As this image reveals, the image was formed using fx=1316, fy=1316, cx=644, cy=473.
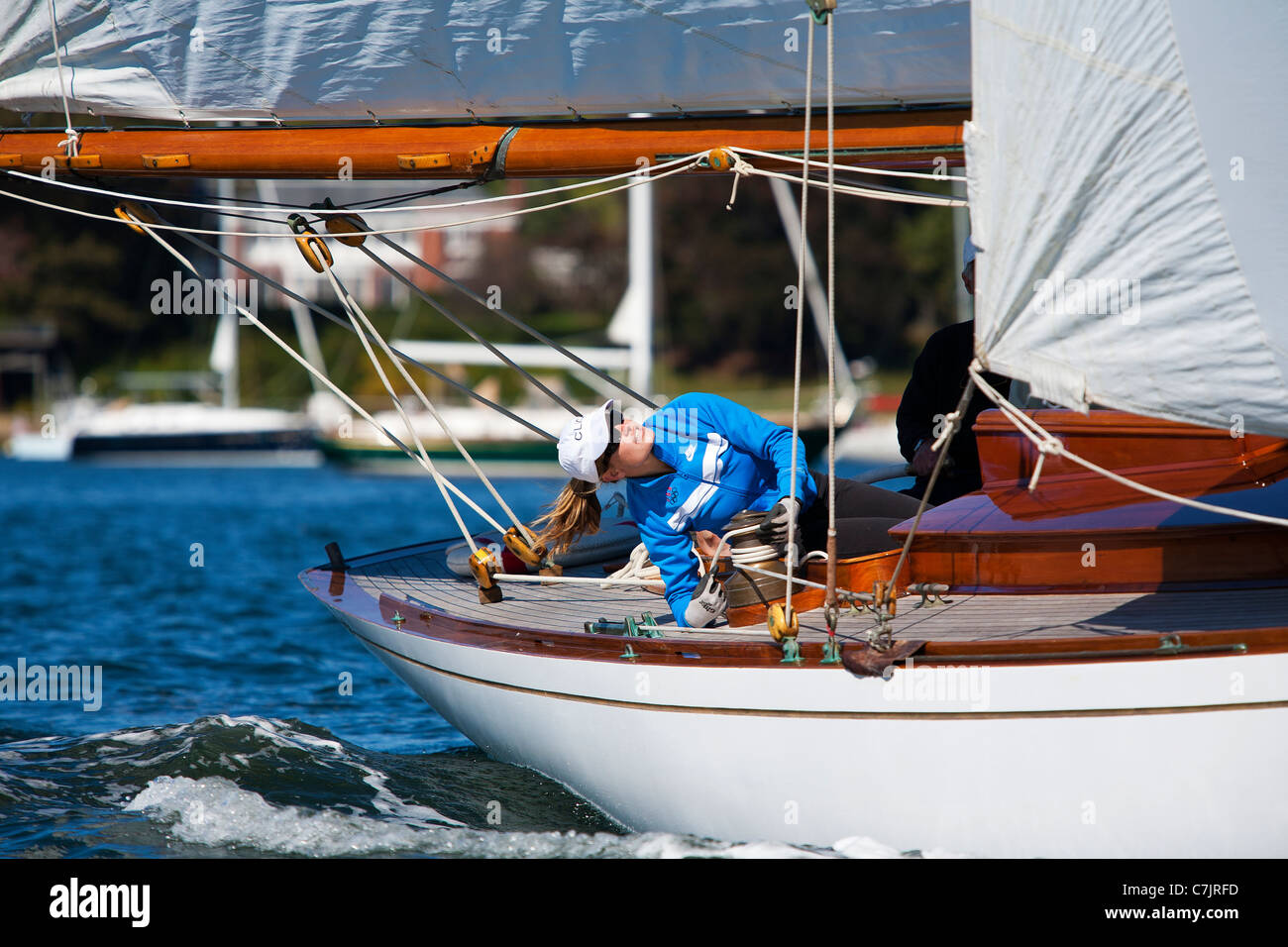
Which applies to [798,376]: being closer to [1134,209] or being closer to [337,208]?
[1134,209]

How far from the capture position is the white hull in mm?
3412

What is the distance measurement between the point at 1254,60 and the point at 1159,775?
6.16ft

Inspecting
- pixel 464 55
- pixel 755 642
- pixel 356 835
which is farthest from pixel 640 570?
pixel 464 55

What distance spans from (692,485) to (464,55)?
192 cm

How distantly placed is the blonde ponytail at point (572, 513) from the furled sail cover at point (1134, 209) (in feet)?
5.10

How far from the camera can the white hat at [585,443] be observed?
4160mm

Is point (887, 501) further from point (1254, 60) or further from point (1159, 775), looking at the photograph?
point (1254, 60)

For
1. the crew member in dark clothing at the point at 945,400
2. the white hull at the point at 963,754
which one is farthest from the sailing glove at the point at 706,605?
the crew member in dark clothing at the point at 945,400

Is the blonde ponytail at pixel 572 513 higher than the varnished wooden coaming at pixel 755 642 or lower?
higher

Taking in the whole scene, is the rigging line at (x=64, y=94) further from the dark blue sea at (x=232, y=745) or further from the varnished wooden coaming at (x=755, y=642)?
the dark blue sea at (x=232, y=745)

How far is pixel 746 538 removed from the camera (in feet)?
14.3

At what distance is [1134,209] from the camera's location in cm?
334

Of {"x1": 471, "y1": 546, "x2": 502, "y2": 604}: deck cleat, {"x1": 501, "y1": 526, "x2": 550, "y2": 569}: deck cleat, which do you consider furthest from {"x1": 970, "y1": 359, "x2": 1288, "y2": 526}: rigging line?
{"x1": 471, "y1": 546, "x2": 502, "y2": 604}: deck cleat

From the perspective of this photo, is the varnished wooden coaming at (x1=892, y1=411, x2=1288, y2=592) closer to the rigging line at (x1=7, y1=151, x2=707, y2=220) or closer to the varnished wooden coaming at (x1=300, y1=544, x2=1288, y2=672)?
the varnished wooden coaming at (x1=300, y1=544, x2=1288, y2=672)
